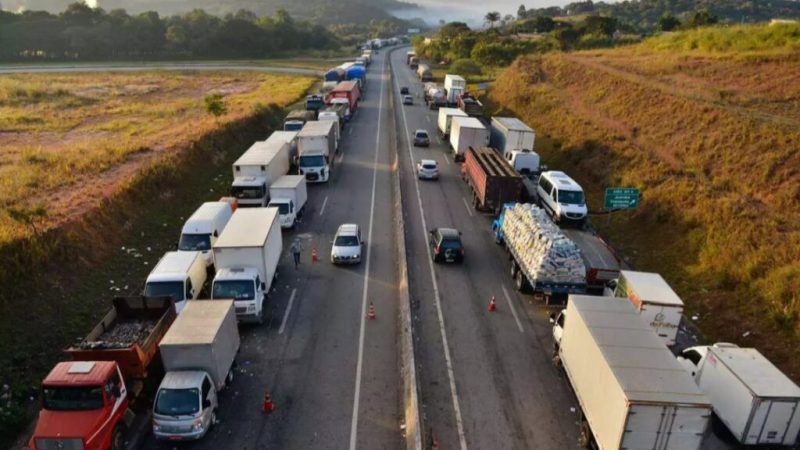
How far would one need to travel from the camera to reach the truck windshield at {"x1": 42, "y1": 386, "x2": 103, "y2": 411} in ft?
44.5

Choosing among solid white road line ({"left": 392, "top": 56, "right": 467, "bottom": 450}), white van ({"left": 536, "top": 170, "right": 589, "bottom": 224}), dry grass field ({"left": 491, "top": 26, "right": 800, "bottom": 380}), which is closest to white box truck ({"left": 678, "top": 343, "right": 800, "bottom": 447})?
dry grass field ({"left": 491, "top": 26, "right": 800, "bottom": 380})

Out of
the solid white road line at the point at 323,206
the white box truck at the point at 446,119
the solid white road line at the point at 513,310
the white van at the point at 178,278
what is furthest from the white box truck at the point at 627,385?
the white box truck at the point at 446,119

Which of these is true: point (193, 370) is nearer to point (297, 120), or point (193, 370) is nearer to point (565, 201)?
point (565, 201)

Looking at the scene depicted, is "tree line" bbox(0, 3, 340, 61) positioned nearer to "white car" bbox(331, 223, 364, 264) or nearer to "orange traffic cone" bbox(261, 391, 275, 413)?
"white car" bbox(331, 223, 364, 264)

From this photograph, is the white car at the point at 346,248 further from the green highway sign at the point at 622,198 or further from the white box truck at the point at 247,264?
the green highway sign at the point at 622,198

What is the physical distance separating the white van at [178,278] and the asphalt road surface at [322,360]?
2585 millimetres

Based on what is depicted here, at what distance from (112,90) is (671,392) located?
83.7 meters

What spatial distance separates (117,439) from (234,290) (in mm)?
6876

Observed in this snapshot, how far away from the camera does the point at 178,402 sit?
47.1 feet

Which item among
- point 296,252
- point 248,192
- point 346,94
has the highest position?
point 346,94

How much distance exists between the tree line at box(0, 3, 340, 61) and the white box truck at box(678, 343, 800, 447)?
13517 centimetres

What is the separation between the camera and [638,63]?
54.7 meters

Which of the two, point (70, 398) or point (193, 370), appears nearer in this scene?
point (70, 398)

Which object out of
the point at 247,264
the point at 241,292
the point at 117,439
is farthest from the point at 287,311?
the point at 117,439
